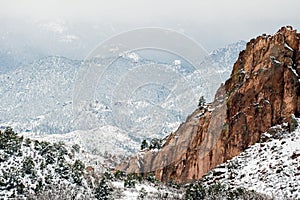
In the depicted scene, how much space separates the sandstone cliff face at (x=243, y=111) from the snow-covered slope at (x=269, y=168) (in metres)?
6.13

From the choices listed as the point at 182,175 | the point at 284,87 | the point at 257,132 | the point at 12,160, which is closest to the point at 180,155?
the point at 182,175

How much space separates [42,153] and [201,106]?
203 ft

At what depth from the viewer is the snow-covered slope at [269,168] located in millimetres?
90000

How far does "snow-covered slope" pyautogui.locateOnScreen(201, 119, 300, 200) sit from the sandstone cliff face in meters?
6.13

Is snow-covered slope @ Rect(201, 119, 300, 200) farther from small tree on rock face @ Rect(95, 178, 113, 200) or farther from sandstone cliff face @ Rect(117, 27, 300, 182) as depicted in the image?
small tree on rock face @ Rect(95, 178, 113, 200)

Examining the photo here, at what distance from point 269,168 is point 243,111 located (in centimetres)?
2803

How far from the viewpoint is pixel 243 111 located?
12381cm

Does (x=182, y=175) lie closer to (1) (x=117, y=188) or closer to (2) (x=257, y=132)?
(2) (x=257, y=132)

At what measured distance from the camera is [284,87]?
399 ft

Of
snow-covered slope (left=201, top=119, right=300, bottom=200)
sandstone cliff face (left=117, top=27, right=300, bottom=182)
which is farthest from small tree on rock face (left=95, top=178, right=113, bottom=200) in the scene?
sandstone cliff face (left=117, top=27, right=300, bottom=182)

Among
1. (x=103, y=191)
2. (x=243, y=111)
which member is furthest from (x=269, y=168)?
(x=103, y=191)

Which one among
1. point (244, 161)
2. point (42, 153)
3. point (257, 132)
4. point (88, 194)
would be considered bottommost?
point (88, 194)

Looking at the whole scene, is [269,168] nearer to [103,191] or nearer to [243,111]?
[243,111]

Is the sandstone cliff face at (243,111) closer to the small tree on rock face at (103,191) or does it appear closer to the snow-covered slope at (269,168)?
the snow-covered slope at (269,168)
